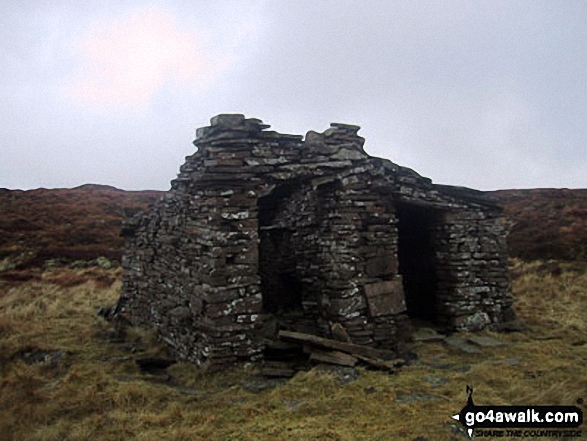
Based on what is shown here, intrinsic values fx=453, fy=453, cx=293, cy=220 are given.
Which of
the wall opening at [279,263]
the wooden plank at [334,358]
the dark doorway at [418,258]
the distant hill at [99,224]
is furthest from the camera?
the distant hill at [99,224]

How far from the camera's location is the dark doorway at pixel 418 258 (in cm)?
1138

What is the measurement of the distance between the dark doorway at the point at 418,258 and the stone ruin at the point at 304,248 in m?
0.03

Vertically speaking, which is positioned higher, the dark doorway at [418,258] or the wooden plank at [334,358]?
the dark doorway at [418,258]

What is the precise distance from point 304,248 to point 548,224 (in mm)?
19745

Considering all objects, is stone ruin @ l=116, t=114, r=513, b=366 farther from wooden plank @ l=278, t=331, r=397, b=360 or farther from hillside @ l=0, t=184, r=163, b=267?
hillside @ l=0, t=184, r=163, b=267

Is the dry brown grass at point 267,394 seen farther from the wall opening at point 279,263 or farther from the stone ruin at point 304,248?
the wall opening at point 279,263

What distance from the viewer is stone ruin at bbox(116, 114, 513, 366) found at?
8219 mm

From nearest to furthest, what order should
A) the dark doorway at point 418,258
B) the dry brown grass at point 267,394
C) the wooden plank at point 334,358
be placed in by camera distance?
the dry brown grass at point 267,394 < the wooden plank at point 334,358 < the dark doorway at point 418,258

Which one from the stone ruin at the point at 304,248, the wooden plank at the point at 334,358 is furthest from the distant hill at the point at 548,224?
the wooden plank at the point at 334,358

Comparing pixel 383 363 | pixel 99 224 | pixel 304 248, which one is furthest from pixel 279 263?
pixel 99 224

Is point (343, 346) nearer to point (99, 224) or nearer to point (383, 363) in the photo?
point (383, 363)

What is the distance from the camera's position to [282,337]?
8.54m

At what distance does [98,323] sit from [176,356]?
15.8 feet

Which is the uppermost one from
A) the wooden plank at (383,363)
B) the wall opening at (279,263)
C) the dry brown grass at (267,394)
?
the wall opening at (279,263)
